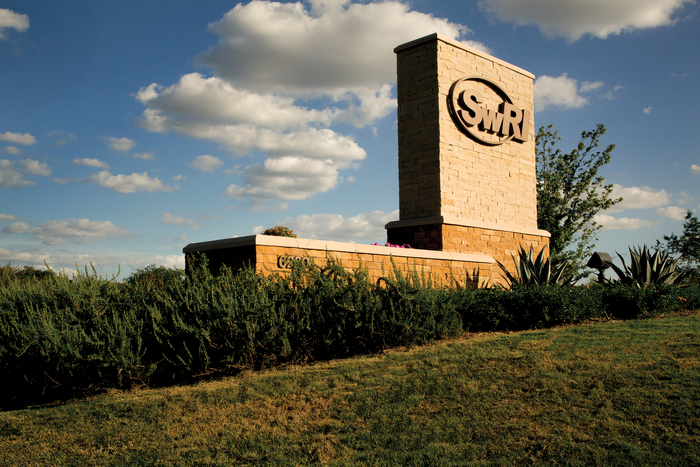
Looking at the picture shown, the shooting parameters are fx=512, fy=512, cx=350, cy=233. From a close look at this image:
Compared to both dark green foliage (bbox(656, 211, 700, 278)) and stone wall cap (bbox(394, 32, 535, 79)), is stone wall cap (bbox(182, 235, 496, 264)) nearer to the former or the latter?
stone wall cap (bbox(394, 32, 535, 79))

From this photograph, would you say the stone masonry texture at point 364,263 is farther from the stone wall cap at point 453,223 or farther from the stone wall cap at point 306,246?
the stone wall cap at point 453,223

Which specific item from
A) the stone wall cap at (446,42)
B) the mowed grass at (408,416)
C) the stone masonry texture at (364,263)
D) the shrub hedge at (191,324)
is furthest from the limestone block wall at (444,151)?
the mowed grass at (408,416)

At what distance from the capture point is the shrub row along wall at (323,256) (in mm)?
9406

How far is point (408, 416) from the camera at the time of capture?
5.53 metres

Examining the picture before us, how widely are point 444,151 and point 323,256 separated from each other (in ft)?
19.8

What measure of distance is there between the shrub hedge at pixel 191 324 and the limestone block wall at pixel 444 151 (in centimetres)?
577

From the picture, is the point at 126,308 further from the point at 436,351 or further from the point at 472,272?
the point at 472,272

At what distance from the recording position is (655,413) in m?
5.41

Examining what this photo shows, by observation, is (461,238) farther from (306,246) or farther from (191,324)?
(191,324)

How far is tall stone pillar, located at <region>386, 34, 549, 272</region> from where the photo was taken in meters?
14.5

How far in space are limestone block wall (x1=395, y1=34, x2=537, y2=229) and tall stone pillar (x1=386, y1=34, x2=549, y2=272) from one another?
3 cm

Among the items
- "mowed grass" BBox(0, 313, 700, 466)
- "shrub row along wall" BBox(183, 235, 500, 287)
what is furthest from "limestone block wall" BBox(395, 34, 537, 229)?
"mowed grass" BBox(0, 313, 700, 466)

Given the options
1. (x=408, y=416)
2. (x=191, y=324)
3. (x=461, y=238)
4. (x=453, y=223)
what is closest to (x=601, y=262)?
(x=461, y=238)

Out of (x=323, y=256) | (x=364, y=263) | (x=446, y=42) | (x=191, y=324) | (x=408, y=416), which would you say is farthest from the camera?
(x=446, y=42)
